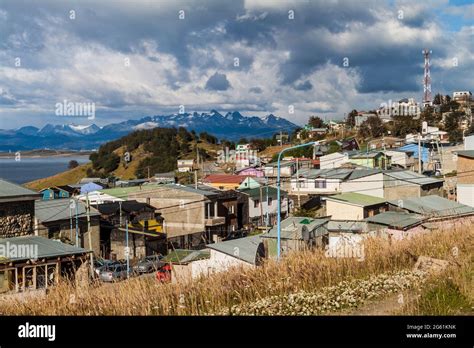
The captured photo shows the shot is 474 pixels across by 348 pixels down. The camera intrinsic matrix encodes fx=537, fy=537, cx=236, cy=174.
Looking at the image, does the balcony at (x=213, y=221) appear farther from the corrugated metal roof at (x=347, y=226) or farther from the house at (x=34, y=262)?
the corrugated metal roof at (x=347, y=226)

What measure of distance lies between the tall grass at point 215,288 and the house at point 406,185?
87.5 feet

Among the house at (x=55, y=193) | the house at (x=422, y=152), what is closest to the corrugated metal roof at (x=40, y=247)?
the house at (x=55, y=193)

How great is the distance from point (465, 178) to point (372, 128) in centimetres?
5070

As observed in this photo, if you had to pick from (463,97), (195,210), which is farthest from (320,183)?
(463,97)

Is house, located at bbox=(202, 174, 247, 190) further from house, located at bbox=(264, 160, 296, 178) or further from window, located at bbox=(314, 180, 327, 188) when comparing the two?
window, located at bbox=(314, 180, 327, 188)

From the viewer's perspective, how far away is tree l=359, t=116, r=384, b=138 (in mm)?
76562

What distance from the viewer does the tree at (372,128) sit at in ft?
251

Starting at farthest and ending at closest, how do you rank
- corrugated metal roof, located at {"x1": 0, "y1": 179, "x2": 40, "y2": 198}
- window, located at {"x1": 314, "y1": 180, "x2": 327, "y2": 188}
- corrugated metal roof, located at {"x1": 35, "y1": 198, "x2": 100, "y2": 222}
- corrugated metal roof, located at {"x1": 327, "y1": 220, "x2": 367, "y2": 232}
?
window, located at {"x1": 314, "y1": 180, "x2": 327, "y2": 188} < corrugated metal roof, located at {"x1": 35, "y1": 198, "x2": 100, "y2": 222} < corrugated metal roof, located at {"x1": 0, "y1": 179, "x2": 40, "y2": 198} < corrugated metal roof, located at {"x1": 327, "y1": 220, "x2": 367, "y2": 232}

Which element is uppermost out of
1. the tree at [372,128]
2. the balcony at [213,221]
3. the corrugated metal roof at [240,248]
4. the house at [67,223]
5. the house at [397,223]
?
the tree at [372,128]

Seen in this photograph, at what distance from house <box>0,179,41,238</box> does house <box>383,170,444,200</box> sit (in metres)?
21.0

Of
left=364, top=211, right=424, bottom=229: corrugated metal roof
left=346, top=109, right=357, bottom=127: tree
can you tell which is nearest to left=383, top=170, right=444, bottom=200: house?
left=364, top=211, right=424, bottom=229: corrugated metal roof

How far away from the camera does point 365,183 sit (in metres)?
35.7
